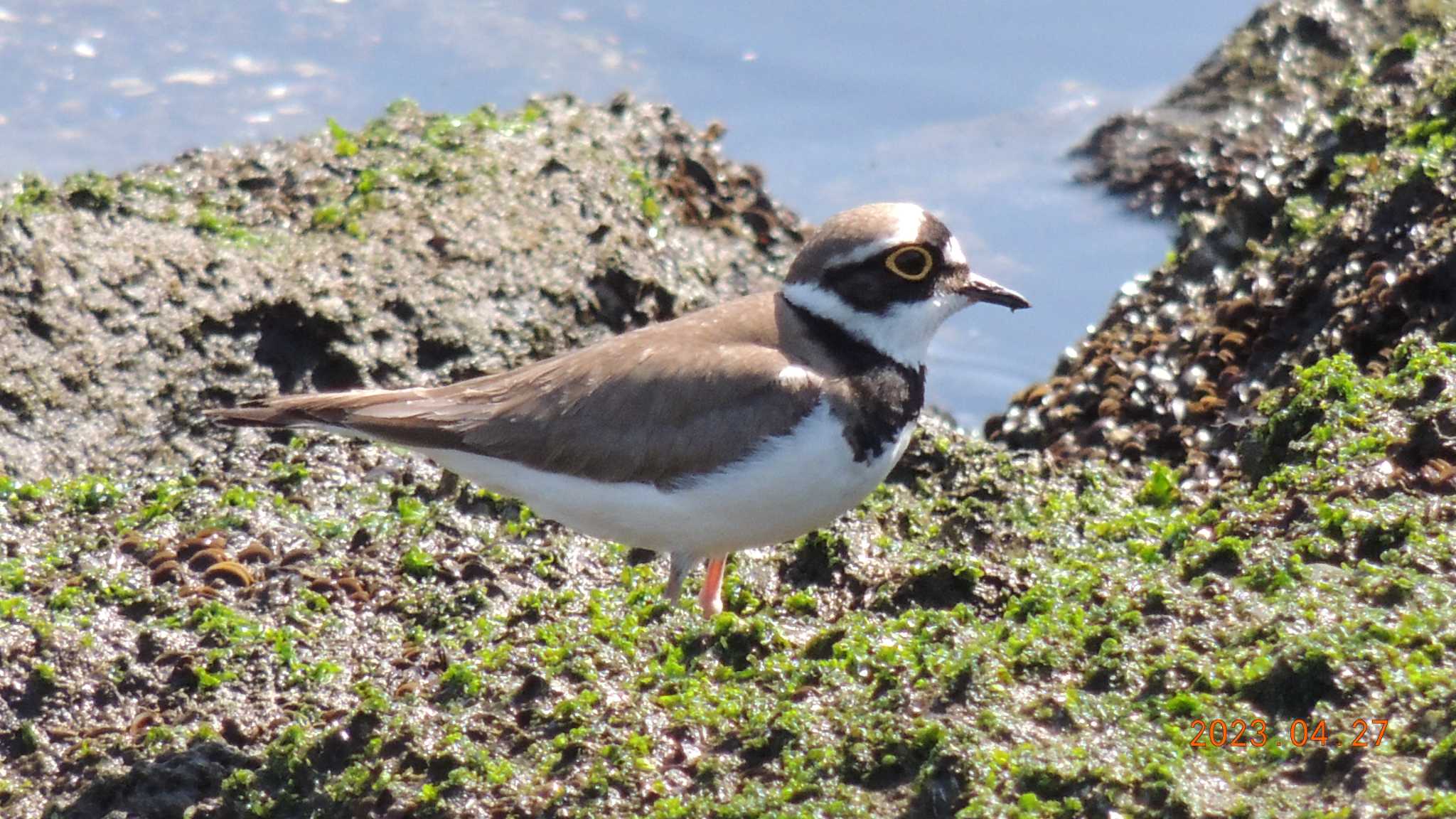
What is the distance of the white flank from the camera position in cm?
689

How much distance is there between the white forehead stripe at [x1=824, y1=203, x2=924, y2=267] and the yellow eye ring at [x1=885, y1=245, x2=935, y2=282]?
0.14ft

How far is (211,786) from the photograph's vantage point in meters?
5.56

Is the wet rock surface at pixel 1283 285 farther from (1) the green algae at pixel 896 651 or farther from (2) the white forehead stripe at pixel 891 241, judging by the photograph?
(2) the white forehead stripe at pixel 891 241

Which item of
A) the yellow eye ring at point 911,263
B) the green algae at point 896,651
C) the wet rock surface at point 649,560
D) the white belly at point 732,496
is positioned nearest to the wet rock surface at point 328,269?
the wet rock surface at point 649,560

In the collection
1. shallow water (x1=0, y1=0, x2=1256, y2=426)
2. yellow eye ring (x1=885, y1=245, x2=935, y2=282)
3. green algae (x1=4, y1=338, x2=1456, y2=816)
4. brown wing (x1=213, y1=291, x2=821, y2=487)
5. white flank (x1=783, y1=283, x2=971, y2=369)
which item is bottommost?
green algae (x1=4, y1=338, x2=1456, y2=816)

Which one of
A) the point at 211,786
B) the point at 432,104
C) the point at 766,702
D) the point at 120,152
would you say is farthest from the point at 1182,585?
the point at 120,152

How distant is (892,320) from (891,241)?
325 millimetres

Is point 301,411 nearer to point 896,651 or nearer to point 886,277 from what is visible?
point 886,277

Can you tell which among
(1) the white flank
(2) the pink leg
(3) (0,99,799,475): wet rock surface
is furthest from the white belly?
(3) (0,99,799,475): wet rock surface

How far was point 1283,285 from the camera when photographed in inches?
326

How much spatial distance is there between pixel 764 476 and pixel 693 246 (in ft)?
13.1
